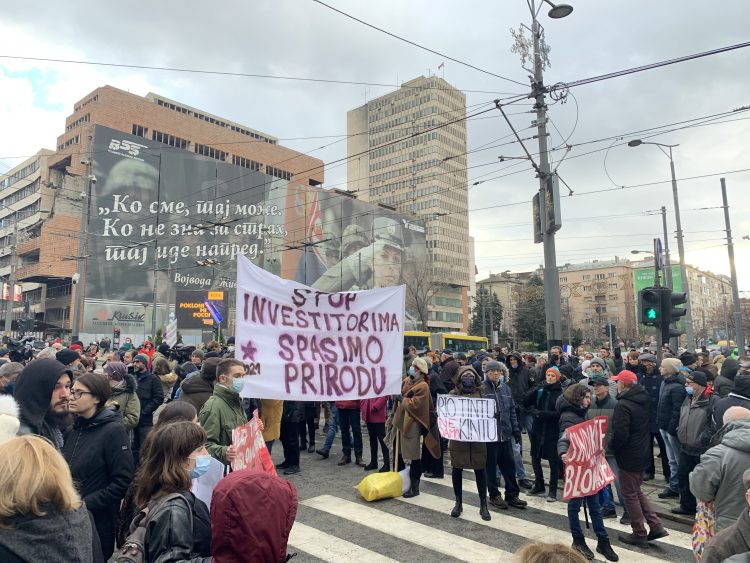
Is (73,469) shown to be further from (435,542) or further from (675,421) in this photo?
(675,421)

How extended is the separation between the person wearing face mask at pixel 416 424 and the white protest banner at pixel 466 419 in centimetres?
71

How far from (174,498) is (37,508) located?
61 centimetres

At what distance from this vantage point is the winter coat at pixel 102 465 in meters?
3.25

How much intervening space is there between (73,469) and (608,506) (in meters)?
6.01

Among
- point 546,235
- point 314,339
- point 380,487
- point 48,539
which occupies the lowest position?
point 380,487

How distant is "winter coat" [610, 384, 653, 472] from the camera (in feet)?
18.5

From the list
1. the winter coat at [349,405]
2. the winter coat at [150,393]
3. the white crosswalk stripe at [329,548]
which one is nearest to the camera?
the white crosswalk stripe at [329,548]

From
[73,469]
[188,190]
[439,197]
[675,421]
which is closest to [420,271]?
[188,190]

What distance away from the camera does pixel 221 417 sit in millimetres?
4742

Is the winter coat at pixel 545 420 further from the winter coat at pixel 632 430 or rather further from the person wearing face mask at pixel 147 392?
the person wearing face mask at pixel 147 392

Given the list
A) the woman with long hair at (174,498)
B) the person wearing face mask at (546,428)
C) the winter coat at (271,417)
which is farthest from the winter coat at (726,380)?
the woman with long hair at (174,498)

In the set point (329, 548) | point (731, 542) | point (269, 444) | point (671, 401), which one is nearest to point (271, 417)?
point (269, 444)

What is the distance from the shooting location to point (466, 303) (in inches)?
4168

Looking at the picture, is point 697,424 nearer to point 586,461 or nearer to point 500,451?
point 586,461
